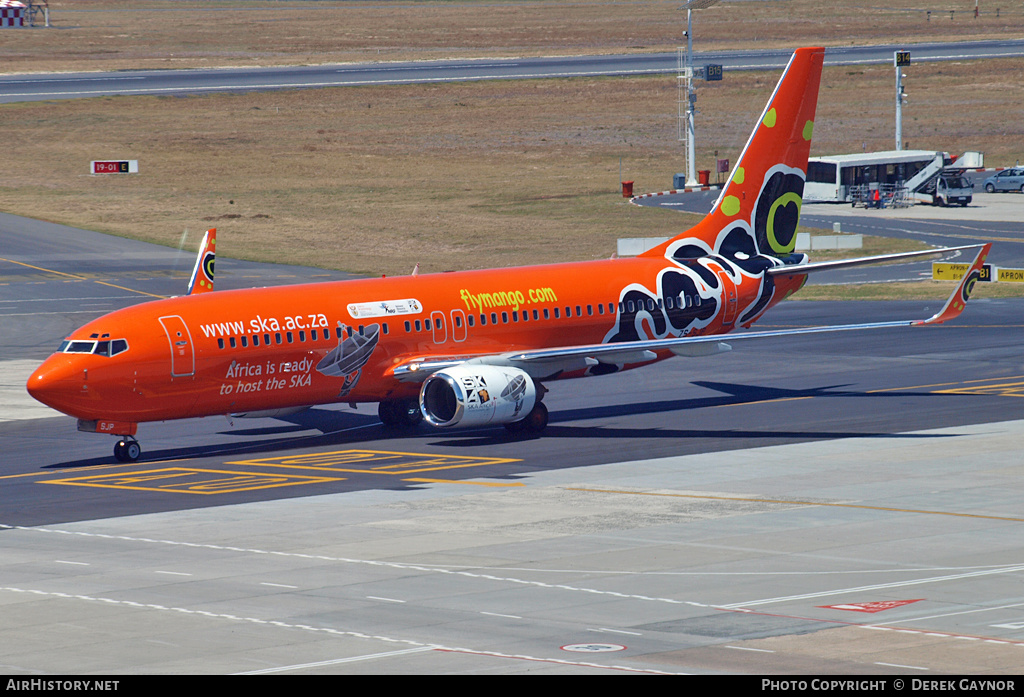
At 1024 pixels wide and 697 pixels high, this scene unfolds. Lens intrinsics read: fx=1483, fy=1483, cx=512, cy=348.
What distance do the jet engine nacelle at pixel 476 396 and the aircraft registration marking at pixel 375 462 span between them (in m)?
1.30

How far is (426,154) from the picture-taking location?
14075 centimetres

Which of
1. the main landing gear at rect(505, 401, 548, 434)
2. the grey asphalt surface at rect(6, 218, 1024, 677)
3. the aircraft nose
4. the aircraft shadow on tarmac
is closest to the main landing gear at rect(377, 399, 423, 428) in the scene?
the aircraft shadow on tarmac

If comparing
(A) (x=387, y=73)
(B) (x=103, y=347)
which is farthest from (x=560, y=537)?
(A) (x=387, y=73)

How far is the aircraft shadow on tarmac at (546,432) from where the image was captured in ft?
152

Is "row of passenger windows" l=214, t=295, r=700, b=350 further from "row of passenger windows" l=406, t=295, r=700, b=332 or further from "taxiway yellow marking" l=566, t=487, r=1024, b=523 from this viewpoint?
"taxiway yellow marking" l=566, t=487, r=1024, b=523

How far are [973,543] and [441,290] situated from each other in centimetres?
2192

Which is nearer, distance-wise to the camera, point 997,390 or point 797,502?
point 797,502

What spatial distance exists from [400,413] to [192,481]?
979 centimetres

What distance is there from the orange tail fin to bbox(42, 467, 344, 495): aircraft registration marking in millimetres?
18515

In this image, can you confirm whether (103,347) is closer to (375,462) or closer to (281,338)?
(281,338)

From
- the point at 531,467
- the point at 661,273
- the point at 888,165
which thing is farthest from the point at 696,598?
the point at 888,165

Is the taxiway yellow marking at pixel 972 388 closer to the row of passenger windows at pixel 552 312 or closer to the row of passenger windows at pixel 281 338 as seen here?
the row of passenger windows at pixel 552 312

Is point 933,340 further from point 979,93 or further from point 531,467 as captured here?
point 979,93

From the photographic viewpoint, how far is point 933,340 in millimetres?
65688
